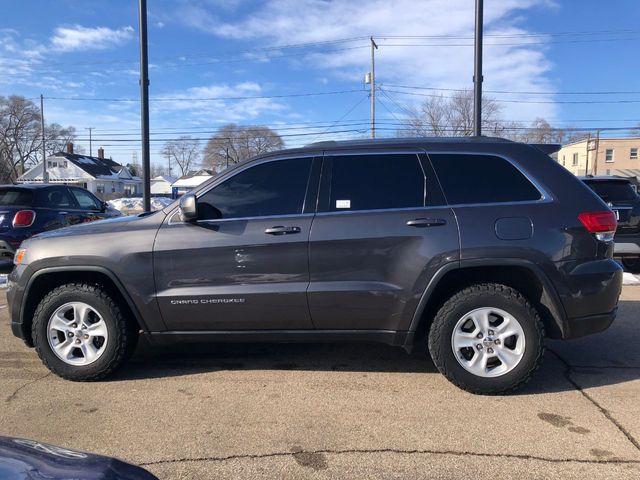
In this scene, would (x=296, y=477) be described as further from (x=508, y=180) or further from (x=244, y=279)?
(x=508, y=180)

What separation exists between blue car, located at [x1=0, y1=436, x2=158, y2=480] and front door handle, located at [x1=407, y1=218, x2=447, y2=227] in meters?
2.67

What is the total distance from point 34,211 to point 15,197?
1.59 feet

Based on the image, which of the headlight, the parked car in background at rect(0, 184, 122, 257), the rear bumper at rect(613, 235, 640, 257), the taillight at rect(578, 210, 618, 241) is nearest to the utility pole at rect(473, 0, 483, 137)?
the rear bumper at rect(613, 235, 640, 257)

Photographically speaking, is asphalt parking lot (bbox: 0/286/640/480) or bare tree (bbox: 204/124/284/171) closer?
asphalt parking lot (bbox: 0/286/640/480)

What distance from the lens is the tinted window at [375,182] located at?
13.5ft

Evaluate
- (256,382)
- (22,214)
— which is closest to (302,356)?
(256,382)

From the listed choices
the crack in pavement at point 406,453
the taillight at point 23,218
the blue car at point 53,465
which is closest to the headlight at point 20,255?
the crack in pavement at point 406,453

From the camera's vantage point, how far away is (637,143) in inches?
2486

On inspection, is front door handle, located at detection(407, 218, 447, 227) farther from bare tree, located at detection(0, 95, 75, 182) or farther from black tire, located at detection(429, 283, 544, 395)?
bare tree, located at detection(0, 95, 75, 182)

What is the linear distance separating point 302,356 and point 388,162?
2.01 m

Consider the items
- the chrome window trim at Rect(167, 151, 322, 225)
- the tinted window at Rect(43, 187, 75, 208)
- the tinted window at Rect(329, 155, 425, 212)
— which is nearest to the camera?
the tinted window at Rect(329, 155, 425, 212)

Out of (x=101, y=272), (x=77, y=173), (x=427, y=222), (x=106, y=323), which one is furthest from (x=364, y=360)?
(x=77, y=173)

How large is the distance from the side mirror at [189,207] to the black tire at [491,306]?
2.02 metres

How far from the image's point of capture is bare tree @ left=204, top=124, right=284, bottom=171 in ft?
218
